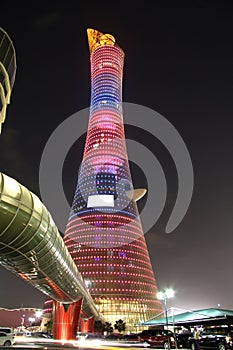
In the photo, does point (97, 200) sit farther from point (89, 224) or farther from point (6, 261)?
point (6, 261)

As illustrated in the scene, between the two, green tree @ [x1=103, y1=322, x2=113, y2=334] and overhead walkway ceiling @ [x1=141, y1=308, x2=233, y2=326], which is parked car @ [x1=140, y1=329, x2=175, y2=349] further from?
green tree @ [x1=103, y1=322, x2=113, y2=334]

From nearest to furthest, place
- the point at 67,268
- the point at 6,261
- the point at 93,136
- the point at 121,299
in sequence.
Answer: the point at 6,261 < the point at 67,268 < the point at 121,299 < the point at 93,136

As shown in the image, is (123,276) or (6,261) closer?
(6,261)

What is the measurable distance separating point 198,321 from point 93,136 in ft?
290

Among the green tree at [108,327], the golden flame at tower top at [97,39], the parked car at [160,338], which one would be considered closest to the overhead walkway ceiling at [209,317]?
the parked car at [160,338]

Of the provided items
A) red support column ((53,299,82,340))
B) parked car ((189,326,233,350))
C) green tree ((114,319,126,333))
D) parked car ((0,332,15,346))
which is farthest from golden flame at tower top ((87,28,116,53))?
parked car ((189,326,233,350))

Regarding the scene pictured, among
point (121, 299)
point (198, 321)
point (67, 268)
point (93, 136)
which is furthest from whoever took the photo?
point (93, 136)

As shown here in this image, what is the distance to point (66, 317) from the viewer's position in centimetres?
4844

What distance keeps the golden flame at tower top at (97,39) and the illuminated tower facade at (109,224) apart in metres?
22.0

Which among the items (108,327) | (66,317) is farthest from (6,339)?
(108,327)

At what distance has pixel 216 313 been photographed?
31.6 metres

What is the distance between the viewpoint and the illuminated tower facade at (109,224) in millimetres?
100688

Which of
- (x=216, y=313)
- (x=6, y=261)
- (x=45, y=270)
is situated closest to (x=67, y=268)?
(x=45, y=270)

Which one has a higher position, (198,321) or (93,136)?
(93,136)
